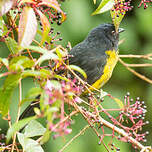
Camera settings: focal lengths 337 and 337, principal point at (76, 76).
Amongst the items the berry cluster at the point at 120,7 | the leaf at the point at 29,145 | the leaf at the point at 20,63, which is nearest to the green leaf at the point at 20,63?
the leaf at the point at 20,63

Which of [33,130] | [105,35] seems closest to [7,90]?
Answer: [33,130]

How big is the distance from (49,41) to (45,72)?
26 cm

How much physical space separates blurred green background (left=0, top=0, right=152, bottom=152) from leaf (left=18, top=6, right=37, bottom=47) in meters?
1.85

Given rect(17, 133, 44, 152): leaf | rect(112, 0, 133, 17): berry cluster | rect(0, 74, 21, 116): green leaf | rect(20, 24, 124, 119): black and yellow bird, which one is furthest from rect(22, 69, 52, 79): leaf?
rect(20, 24, 124, 119): black and yellow bird

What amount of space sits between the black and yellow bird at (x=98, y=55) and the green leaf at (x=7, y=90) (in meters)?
1.68

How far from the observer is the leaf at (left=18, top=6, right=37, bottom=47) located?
111 cm

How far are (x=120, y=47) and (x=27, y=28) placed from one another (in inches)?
104

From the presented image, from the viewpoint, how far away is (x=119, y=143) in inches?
134

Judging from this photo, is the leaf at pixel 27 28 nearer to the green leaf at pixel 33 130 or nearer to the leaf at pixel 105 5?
the leaf at pixel 105 5

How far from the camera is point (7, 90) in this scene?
3.75ft

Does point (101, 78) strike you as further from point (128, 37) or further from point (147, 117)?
point (147, 117)

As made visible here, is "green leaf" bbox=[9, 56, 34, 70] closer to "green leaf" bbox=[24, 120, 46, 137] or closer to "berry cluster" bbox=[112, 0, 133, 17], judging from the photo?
"green leaf" bbox=[24, 120, 46, 137]

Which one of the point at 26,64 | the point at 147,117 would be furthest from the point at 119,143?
the point at 26,64

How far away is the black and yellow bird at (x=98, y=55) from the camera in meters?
2.90
